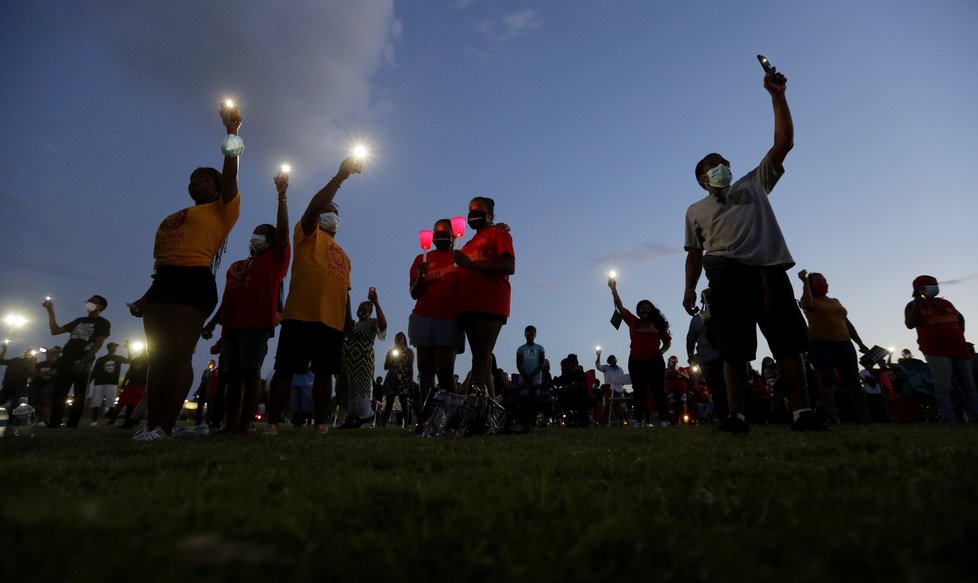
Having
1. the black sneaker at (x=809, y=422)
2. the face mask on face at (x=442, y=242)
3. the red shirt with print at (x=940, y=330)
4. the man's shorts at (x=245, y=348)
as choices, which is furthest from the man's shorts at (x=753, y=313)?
the red shirt with print at (x=940, y=330)

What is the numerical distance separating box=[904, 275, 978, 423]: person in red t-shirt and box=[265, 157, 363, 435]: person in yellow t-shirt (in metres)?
8.14

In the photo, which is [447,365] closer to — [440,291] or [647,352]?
[440,291]

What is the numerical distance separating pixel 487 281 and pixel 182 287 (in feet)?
8.90

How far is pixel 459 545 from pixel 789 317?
4.33m

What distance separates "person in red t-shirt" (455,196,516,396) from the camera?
5.18 meters

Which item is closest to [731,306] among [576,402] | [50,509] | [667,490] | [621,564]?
[667,490]

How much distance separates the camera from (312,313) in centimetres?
541

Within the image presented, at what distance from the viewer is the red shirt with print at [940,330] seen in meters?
7.24

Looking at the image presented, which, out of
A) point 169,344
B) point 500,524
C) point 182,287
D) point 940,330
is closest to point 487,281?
point 182,287

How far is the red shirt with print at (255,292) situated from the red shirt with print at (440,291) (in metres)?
1.54

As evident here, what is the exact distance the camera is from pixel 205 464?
2.38 m

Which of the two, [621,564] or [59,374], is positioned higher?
[59,374]

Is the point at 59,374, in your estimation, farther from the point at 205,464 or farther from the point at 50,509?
the point at 50,509

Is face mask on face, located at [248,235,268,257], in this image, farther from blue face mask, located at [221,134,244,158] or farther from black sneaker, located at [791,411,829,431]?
black sneaker, located at [791,411,829,431]
